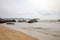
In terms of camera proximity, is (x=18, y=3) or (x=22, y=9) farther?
→ (x=22, y=9)

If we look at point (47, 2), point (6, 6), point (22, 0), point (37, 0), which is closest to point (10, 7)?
point (6, 6)

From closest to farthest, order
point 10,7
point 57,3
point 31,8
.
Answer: point 57,3 < point 31,8 < point 10,7

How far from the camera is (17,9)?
389 inches

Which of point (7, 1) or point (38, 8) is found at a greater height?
point (7, 1)

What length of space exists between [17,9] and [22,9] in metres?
0.47

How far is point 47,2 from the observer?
6.93 meters

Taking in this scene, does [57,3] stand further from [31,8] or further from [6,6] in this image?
[6,6]

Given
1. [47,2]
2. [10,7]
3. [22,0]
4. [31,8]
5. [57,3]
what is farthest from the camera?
[10,7]

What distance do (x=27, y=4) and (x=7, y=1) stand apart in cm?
145

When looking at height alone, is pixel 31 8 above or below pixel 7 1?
below

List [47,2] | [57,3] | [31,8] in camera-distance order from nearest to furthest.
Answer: [57,3], [47,2], [31,8]

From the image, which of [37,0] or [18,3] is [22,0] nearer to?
[18,3]

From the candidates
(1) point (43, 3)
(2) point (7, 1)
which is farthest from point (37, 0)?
(2) point (7, 1)

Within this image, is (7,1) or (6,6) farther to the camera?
(6,6)
